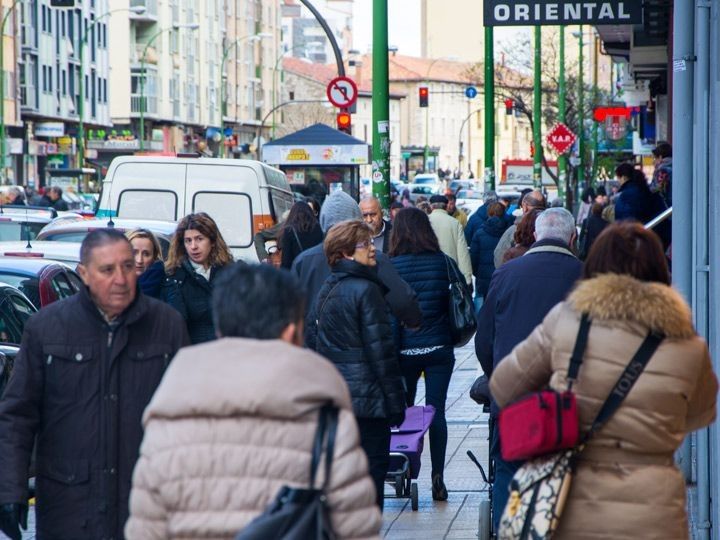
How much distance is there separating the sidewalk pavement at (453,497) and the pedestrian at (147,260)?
186cm

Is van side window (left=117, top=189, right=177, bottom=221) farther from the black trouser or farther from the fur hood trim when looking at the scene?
the fur hood trim

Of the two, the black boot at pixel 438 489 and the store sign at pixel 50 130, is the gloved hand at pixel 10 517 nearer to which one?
the black boot at pixel 438 489

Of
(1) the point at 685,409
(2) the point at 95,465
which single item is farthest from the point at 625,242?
(2) the point at 95,465

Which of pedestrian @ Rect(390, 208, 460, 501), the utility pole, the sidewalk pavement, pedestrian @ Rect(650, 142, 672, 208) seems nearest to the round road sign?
the utility pole

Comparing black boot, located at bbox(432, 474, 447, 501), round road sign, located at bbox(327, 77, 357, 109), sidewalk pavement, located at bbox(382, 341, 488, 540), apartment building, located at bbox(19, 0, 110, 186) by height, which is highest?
apartment building, located at bbox(19, 0, 110, 186)

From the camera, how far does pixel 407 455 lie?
920cm

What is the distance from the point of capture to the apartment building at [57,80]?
67.2m

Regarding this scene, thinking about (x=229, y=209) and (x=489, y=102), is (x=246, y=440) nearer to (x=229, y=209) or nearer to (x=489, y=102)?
(x=229, y=209)

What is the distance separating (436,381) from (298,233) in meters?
4.20

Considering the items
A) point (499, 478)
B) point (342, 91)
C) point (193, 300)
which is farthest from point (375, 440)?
point (342, 91)

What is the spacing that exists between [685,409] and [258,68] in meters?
109

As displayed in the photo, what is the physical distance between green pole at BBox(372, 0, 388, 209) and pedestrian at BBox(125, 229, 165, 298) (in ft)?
27.8

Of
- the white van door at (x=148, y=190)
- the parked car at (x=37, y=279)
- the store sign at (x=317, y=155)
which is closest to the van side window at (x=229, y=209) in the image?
the white van door at (x=148, y=190)

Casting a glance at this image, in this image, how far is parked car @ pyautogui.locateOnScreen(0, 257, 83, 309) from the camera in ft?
37.6
